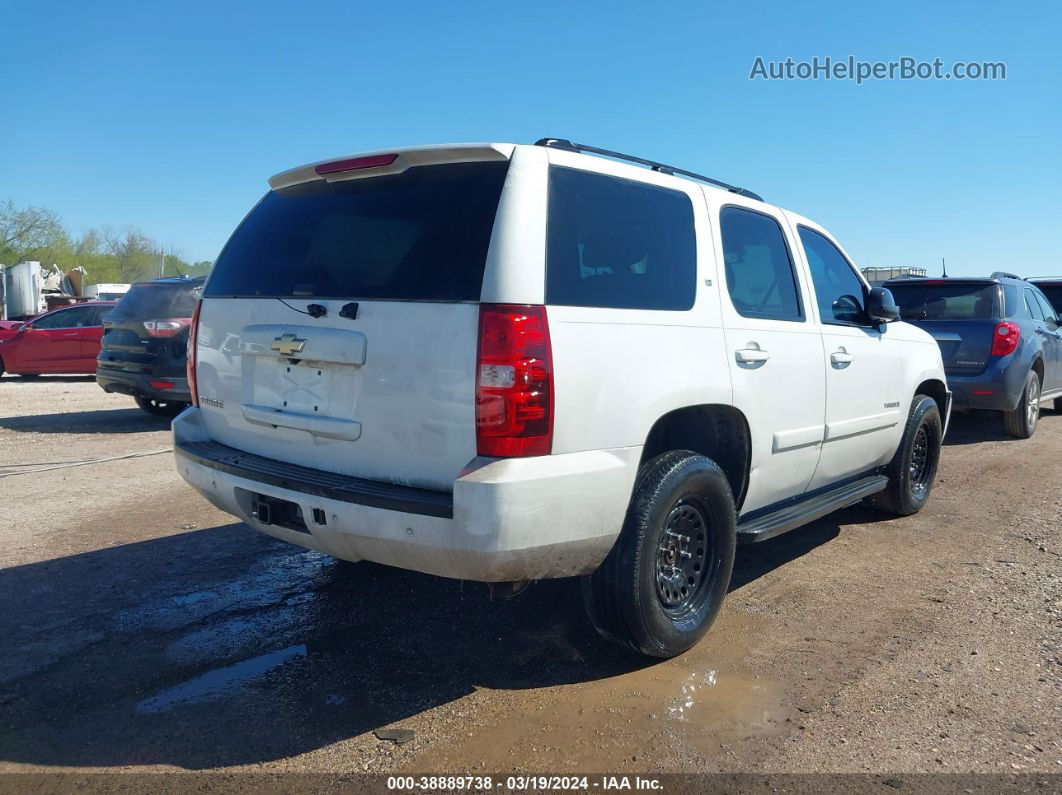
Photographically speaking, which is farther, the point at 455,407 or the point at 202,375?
the point at 202,375

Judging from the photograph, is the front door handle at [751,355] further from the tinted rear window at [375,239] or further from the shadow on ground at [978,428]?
the shadow on ground at [978,428]

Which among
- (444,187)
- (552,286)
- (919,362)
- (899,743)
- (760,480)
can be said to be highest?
(444,187)

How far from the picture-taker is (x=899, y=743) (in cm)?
297

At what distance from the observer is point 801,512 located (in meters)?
4.30

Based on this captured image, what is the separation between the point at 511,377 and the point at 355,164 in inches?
50.0

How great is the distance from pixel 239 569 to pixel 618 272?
2.86 meters

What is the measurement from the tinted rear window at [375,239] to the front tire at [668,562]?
43.0 inches

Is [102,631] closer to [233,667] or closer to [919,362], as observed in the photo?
[233,667]

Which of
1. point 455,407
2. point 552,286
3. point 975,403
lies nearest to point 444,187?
Result: point 552,286

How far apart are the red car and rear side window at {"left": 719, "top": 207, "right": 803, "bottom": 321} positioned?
14.4 m

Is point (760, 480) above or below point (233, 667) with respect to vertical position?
above

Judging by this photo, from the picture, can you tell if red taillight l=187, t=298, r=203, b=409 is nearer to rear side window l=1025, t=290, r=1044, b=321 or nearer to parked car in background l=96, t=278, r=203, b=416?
parked car in background l=96, t=278, r=203, b=416

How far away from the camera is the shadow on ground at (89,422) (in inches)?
404

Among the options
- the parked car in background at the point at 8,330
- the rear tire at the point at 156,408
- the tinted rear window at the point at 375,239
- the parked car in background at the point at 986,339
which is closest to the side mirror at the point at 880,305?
the tinted rear window at the point at 375,239
